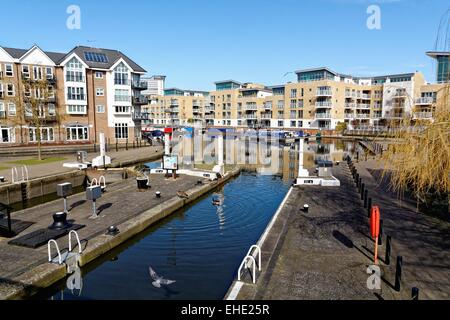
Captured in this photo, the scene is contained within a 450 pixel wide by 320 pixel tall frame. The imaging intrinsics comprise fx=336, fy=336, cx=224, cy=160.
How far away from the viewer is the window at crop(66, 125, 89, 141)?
190 feet

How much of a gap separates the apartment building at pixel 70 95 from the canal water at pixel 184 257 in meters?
39.4

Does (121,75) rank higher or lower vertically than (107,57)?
lower

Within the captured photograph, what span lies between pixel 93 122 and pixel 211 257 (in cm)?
5301

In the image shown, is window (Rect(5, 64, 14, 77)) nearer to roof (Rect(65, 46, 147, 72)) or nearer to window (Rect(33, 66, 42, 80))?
window (Rect(33, 66, 42, 80))

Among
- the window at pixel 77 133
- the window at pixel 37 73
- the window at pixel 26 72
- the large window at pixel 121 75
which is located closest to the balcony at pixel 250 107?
the large window at pixel 121 75

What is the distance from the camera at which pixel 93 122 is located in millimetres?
60219

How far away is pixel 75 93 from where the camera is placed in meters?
57.8

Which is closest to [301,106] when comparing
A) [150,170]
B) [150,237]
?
[150,170]

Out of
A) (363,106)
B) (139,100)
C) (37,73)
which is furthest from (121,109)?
(363,106)

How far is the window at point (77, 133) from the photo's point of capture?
2276 inches

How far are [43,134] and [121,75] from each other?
1701 centimetres

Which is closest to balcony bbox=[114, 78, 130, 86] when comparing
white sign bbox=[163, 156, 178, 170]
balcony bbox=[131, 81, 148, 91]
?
balcony bbox=[131, 81, 148, 91]

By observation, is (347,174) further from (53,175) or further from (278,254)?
(53,175)

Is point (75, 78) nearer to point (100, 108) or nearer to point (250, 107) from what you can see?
point (100, 108)
